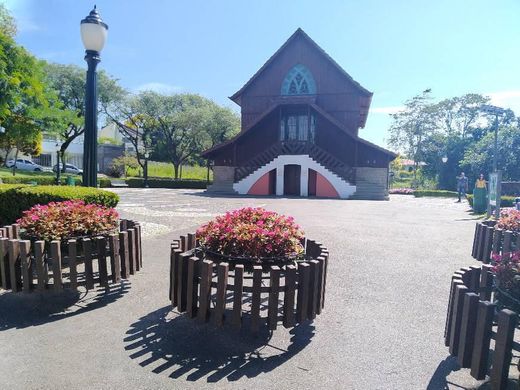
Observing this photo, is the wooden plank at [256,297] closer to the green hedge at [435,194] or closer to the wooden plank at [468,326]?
the wooden plank at [468,326]

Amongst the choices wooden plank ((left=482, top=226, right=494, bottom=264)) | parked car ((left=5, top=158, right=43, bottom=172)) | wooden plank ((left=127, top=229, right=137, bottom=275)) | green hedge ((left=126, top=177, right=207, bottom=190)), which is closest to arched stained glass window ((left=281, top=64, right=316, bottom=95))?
green hedge ((left=126, top=177, right=207, bottom=190))

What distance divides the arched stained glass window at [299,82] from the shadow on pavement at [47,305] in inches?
1104

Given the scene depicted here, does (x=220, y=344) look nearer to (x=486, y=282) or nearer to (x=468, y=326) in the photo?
(x=468, y=326)

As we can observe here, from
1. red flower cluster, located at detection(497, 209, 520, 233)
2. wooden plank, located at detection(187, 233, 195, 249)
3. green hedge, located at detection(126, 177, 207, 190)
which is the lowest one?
green hedge, located at detection(126, 177, 207, 190)

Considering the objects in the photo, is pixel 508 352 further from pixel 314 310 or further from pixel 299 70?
pixel 299 70

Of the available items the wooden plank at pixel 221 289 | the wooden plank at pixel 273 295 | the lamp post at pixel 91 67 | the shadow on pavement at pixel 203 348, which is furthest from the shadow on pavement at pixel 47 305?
the lamp post at pixel 91 67

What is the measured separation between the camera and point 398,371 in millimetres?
3318

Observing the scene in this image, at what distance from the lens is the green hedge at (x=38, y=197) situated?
26.0ft

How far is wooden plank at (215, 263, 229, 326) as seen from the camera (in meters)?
3.68

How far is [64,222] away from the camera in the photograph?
5070 millimetres

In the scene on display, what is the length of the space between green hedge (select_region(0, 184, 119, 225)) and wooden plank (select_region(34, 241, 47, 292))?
3.47m

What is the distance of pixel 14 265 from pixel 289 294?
341cm

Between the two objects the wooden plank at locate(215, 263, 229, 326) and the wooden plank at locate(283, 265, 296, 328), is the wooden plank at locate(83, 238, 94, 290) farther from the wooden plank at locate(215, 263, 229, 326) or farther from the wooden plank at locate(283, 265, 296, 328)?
the wooden plank at locate(283, 265, 296, 328)

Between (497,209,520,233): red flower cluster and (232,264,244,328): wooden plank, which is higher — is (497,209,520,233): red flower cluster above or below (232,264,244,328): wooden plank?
above
